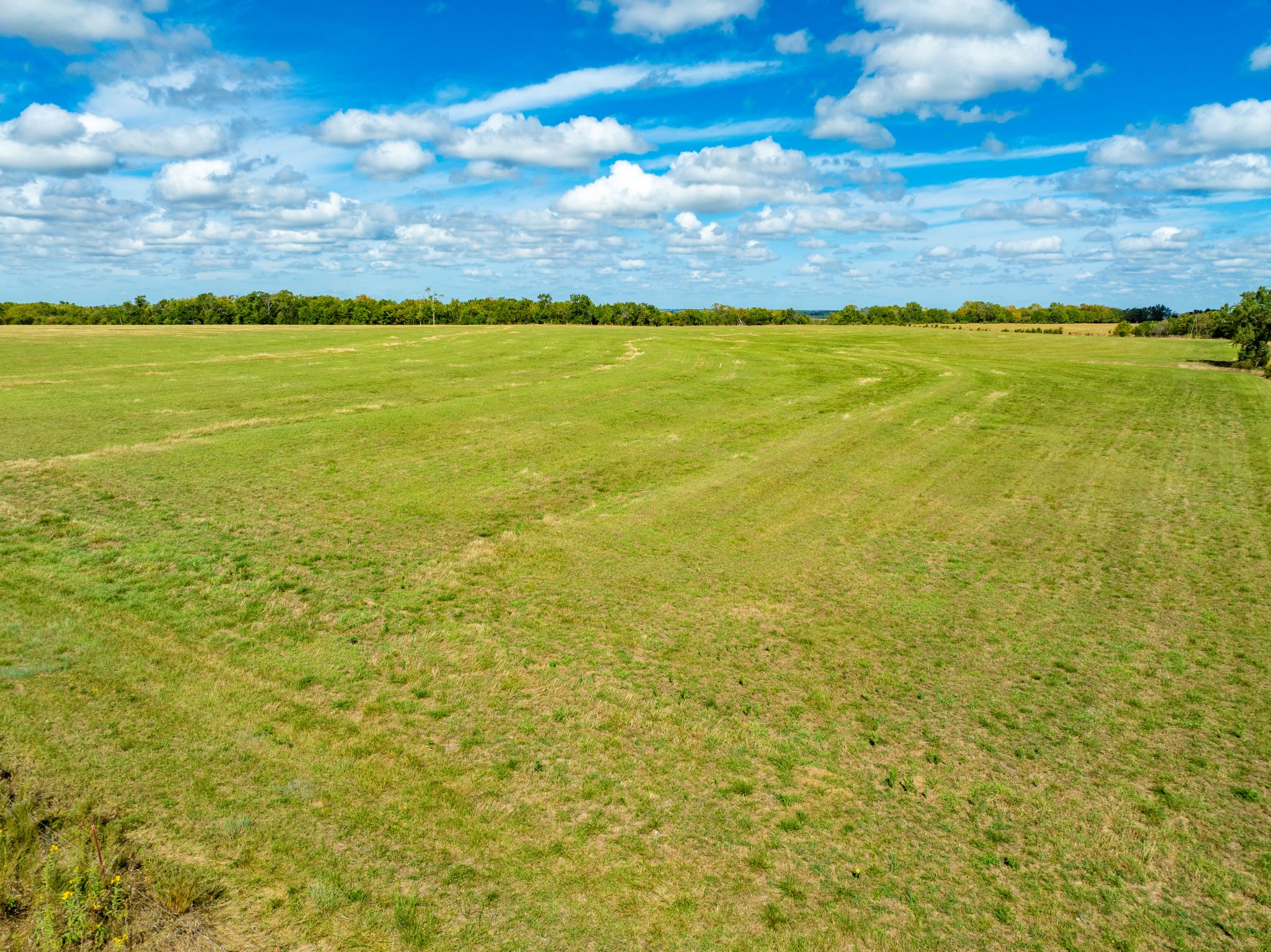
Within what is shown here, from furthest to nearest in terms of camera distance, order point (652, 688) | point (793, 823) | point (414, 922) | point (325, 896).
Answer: point (652, 688) < point (793, 823) < point (325, 896) < point (414, 922)

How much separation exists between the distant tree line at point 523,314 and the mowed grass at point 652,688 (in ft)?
438

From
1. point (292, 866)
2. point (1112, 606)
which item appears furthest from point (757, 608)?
point (292, 866)

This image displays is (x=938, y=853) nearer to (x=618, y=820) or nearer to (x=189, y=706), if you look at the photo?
(x=618, y=820)

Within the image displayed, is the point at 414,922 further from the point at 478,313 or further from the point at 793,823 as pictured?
the point at 478,313

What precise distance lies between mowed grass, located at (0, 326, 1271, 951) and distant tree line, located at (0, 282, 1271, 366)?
133411mm

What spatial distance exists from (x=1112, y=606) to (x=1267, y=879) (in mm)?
7408

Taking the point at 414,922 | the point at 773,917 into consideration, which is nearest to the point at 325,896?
the point at 414,922

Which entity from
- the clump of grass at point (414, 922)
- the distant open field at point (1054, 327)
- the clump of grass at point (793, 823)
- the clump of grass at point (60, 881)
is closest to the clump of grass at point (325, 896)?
the clump of grass at point (414, 922)

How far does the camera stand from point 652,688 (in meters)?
10.5

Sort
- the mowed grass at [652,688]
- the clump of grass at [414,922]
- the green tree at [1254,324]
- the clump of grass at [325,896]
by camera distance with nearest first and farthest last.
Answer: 1. the clump of grass at [414,922]
2. the clump of grass at [325,896]
3. the mowed grass at [652,688]
4. the green tree at [1254,324]

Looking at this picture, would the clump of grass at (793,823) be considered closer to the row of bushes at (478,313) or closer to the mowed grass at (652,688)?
the mowed grass at (652,688)

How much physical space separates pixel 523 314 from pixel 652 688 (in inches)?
6253

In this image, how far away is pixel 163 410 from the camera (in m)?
31.4

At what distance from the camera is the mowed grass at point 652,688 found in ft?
22.5
